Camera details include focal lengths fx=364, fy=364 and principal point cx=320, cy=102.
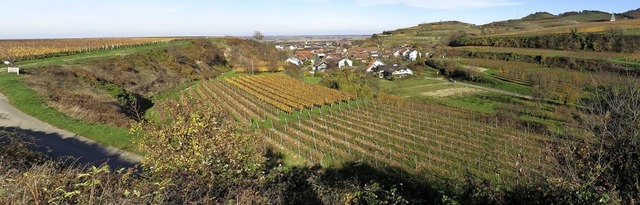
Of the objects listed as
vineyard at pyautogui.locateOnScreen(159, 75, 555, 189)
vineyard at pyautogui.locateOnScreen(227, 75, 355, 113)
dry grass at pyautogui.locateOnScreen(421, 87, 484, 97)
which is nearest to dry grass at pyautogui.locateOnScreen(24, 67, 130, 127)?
vineyard at pyautogui.locateOnScreen(159, 75, 555, 189)

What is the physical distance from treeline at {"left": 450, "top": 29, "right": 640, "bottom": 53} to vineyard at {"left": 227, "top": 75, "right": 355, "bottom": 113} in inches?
1848

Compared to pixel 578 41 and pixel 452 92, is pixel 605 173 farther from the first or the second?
pixel 578 41

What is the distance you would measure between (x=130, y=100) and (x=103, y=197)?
22650 mm

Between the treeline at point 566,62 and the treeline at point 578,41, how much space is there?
7.53m

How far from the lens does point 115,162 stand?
1366 cm

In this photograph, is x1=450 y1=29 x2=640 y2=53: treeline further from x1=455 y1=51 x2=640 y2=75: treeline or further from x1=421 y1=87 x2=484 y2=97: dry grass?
x1=421 y1=87 x2=484 y2=97: dry grass

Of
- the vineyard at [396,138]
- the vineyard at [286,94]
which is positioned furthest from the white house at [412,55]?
the vineyard at [396,138]

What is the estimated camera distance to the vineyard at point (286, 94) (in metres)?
30.3

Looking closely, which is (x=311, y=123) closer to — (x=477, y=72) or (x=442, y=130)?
(x=442, y=130)

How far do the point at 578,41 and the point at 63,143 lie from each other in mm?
73289

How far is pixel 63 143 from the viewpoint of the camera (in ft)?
47.3

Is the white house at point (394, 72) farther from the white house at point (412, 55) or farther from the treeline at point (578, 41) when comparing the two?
the treeline at point (578, 41)

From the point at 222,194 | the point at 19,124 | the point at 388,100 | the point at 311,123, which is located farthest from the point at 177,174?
the point at 388,100

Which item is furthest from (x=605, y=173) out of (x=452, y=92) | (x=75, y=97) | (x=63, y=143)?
(x=452, y=92)
